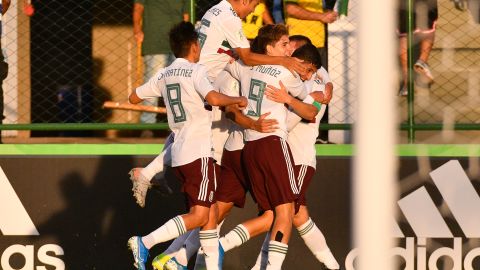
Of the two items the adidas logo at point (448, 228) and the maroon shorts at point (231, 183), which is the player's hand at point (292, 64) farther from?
the adidas logo at point (448, 228)

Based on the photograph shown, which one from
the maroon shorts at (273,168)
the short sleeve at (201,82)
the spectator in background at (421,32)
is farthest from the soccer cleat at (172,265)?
the spectator in background at (421,32)

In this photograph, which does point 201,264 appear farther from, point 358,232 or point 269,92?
point 358,232

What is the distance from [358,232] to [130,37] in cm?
821

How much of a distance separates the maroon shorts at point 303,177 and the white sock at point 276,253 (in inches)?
19.5

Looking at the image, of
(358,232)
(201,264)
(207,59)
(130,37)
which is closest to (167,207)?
(201,264)

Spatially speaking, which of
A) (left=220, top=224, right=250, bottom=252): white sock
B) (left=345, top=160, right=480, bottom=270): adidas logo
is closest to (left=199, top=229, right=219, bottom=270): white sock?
(left=220, top=224, right=250, bottom=252): white sock

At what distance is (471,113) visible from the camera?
1066 centimetres

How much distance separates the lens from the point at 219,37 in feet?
29.2

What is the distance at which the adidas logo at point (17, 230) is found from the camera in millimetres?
10156

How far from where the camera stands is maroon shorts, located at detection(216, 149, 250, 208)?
9.09m

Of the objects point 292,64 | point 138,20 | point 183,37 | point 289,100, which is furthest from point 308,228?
point 138,20

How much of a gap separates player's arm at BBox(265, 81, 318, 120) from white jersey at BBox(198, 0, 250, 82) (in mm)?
387

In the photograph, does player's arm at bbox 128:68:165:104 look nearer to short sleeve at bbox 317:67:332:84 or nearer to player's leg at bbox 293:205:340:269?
short sleeve at bbox 317:67:332:84

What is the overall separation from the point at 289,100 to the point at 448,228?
7.30ft
